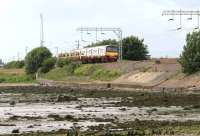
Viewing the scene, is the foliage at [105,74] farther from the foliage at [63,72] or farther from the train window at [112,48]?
the foliage at [63,72]

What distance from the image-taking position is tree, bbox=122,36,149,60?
121 metres

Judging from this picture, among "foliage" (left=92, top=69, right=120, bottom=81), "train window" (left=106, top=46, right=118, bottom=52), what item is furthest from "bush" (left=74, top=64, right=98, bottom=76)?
"train window" (left=106, top=46, right=118, bottom=52)

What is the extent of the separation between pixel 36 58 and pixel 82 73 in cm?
3501

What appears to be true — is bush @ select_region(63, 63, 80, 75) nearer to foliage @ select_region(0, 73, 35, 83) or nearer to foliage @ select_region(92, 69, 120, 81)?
foliage @ select_region(0, 73, 35, 83)

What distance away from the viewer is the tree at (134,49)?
121 meters

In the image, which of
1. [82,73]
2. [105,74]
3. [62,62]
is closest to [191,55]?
[105,74]

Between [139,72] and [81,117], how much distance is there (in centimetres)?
5482

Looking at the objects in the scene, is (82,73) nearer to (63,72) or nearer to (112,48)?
(112,48)

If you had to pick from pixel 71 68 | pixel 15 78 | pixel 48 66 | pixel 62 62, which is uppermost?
pixel 62 62

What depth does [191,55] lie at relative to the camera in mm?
78625

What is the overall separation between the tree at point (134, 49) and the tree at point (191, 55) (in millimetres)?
39832

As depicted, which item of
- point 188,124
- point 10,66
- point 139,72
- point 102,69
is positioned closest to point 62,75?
point 102,69

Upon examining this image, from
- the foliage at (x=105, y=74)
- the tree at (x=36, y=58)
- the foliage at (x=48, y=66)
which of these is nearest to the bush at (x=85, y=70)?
the foliage at (x=105, y=74)

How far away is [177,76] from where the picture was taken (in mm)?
78938
